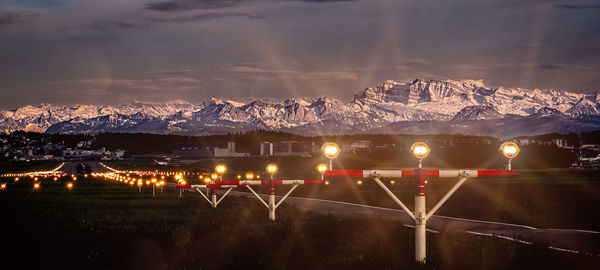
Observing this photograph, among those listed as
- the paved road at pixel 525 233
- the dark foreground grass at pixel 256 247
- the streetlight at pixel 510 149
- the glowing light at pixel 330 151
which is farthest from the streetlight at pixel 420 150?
the paved road at pixel 525 233

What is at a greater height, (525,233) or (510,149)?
(510,149)

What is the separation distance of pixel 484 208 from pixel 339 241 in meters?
19.2

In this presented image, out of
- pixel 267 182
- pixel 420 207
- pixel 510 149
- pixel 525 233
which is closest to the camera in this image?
pixel 420 207

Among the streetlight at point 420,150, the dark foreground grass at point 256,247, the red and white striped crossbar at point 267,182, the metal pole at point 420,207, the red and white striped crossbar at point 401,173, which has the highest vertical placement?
the red and white striped crossbar at point 267,182

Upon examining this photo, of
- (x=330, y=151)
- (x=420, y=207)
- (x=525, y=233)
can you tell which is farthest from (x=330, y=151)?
(x=525, y=233)

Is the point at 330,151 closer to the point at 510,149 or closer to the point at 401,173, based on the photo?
the point at 401,173

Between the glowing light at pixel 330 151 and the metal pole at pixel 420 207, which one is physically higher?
the glowing light at pixel 330 151

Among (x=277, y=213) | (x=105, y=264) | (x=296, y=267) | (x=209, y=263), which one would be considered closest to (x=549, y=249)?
(x=296, y=267)

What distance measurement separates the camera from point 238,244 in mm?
20625

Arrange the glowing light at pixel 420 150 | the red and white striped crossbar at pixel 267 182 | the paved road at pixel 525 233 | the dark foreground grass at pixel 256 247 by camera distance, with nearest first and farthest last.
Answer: the glowing light at pixel 420 150 → the dark foreground grass at pixel 256 247 → the paved road at pixel 525 233 → the red and white striped crossbar at pixel 267 182

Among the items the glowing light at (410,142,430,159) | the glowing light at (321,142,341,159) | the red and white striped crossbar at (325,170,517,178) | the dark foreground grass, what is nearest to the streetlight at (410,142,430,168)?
the glowing light at (410,142,430,159)

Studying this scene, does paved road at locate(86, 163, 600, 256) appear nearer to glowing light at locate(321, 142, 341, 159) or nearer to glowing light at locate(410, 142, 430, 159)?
glowing light at locate(410, 142, 430, 159)

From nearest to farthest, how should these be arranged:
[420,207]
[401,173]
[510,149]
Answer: [420,207], [510,149], [401,173]

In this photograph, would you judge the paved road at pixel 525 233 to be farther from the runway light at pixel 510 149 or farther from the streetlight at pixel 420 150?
the streetlight at pixel 420 150
